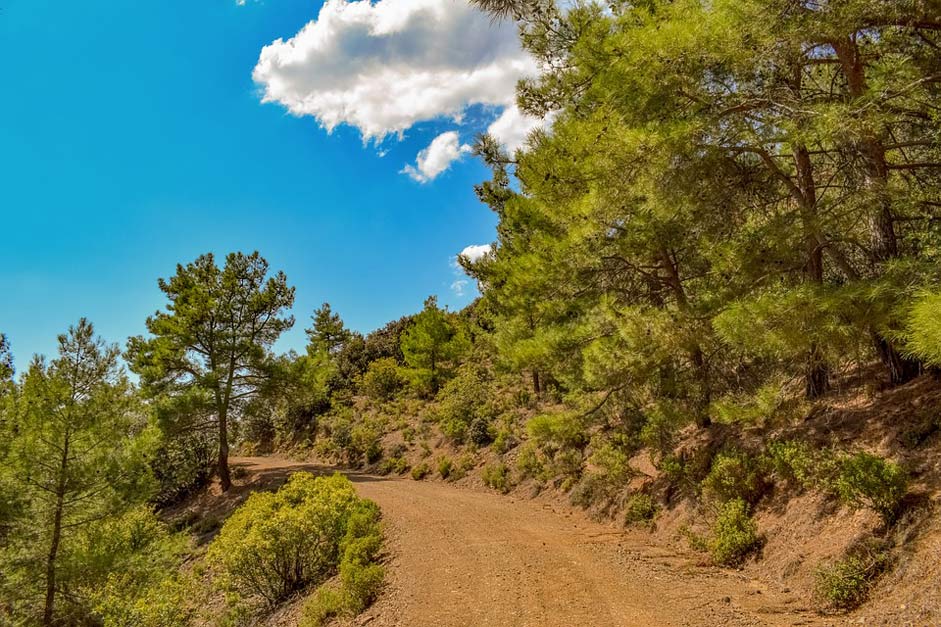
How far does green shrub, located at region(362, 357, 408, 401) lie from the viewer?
31.7 metres

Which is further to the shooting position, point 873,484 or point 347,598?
point 347,598

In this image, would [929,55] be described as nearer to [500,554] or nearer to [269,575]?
[500,554]

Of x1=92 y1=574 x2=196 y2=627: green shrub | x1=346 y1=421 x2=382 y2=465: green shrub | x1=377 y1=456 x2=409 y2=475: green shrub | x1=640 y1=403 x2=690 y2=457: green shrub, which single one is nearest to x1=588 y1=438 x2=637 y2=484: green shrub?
x1=640 y1=403 x2=690 y2=457: green shrub

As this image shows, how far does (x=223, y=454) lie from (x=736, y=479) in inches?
756

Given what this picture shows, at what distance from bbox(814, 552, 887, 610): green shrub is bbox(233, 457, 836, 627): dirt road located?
0.30 meters

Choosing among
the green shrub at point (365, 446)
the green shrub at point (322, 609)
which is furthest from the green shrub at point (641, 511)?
the green shrub at point (365, 446)

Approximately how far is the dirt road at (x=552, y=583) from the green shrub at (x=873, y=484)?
143cm

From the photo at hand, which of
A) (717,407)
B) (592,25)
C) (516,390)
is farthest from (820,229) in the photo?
(516,390)

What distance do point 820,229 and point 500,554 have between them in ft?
22.8

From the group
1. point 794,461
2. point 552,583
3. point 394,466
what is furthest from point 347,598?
point 394,466

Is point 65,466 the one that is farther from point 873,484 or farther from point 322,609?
point 873,484

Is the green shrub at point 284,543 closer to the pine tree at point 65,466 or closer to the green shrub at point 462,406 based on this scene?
the pine tree at point 65,466

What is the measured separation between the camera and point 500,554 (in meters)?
7.71

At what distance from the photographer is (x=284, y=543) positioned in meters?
8.55
